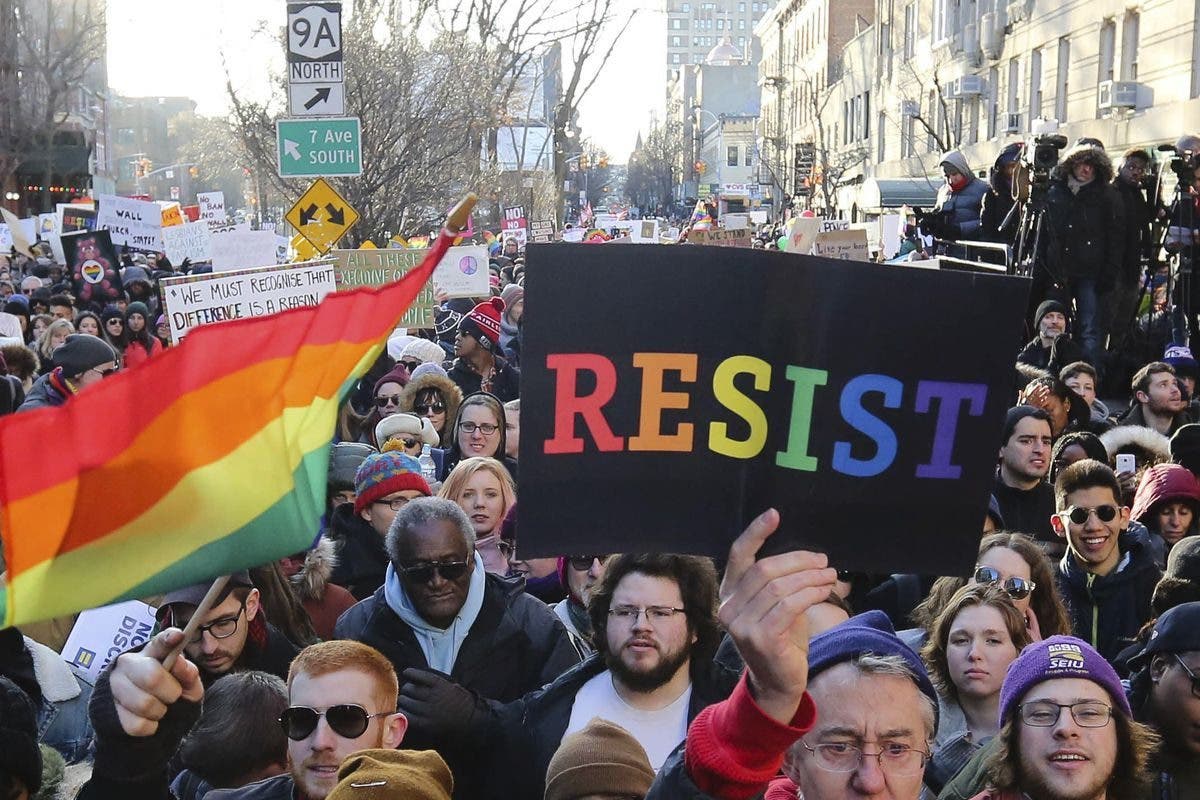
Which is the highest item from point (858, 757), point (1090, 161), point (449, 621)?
point (1090, 161)

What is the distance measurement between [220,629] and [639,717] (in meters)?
1.27

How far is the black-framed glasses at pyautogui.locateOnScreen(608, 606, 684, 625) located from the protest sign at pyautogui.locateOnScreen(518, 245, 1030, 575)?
1374 millimetres

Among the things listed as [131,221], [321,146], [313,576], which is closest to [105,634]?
[313,576]

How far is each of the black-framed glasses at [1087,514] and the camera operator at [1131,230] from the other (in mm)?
7209

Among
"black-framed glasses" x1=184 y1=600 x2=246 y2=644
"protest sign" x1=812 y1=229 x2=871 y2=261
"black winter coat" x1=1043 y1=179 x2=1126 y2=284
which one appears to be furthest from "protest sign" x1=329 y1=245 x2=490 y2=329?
"black-framed glasses" x1=184 y1=600 x2=246 y2=644

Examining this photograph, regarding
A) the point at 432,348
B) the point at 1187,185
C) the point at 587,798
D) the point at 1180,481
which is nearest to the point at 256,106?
the point at 432,348

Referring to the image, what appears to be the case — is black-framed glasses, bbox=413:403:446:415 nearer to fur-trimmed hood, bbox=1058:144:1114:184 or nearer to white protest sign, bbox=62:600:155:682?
white protest sign, bbox=62:600:155:682

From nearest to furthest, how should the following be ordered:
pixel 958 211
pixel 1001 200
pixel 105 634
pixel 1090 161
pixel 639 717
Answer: pixel 639 717 → pixel 105 634 → pixel 1090 161 → pixel 1001 200 → pixel 958 211

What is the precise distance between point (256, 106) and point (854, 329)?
25.3m

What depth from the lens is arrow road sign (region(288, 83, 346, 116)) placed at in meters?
13.9

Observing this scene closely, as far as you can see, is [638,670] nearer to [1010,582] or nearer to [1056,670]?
[1056,670]

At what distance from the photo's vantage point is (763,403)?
3041mm

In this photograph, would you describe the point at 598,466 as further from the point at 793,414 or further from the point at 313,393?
the point at 313,393

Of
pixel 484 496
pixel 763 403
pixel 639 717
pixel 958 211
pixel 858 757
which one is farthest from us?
pixel 958 211
